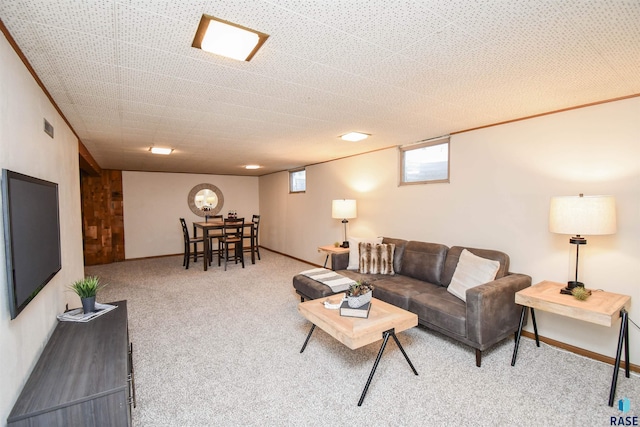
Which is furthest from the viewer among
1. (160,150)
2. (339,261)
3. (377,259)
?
(160,150)

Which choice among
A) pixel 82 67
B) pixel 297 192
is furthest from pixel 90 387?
pixel 297 192

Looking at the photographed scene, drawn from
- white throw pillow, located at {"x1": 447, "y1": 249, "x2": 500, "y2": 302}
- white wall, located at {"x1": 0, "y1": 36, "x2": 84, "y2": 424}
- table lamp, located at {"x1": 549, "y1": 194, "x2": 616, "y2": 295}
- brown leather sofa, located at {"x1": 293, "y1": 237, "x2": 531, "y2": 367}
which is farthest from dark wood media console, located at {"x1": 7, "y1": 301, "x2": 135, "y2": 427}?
table lamp, located at {"x1": 549, "y1": 194, "x2": 616, "y2": 295}

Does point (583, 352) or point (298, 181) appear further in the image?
point (298, 181)

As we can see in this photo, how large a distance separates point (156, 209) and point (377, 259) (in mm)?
5998

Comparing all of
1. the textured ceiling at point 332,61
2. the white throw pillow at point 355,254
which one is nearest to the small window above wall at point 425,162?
the textured ceiling at point 332,61

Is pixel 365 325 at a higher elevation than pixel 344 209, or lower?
lower

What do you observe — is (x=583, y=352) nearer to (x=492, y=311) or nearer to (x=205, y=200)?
(x=492, y=311)

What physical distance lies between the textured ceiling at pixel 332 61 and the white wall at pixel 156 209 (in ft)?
14.5

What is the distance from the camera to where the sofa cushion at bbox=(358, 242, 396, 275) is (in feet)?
12.3

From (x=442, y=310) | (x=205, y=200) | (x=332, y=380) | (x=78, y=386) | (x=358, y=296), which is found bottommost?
(x=332, y=380)

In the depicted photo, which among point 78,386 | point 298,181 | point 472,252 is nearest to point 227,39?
point 78,386

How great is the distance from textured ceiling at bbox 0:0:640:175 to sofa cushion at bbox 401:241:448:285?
1.43 metres

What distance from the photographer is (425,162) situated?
3.98 m

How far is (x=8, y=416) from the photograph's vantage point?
3.89ft
